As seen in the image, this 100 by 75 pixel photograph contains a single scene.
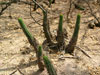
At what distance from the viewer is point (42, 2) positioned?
532 centimetres

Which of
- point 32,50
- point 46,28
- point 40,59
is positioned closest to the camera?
point 40,59

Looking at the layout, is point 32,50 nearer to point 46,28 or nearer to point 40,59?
point 46,28

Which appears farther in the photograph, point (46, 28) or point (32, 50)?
point (32, 50)

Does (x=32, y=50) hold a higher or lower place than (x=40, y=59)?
lower

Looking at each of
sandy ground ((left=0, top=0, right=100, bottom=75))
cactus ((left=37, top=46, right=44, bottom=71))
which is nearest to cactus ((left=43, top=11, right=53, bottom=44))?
sandy ground ((left=0, top=0, right=100, bottom=75))

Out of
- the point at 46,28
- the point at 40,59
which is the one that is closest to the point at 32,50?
the point at 46,28

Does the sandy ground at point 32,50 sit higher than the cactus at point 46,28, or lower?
lower

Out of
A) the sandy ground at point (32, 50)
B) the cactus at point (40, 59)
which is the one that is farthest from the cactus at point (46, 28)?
the cactus at point (40, 59)

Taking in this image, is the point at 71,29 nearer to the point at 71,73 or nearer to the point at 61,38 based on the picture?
the point at 61,38

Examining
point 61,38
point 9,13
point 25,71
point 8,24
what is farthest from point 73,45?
point 9,13

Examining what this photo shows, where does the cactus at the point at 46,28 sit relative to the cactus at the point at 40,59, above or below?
above

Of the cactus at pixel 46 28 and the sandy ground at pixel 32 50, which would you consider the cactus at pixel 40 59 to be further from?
the cactus at pixel 46 28

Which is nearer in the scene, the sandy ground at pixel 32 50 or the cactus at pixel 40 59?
the cactus at pixel 40 59

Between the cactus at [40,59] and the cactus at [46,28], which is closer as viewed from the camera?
the cactus at [40,59]
